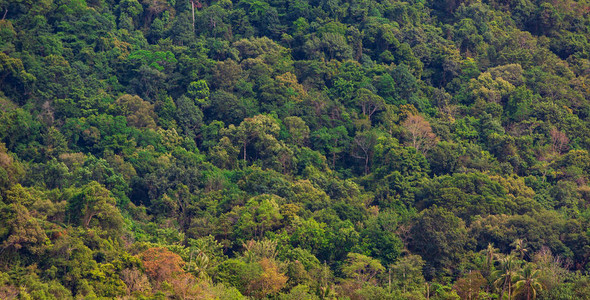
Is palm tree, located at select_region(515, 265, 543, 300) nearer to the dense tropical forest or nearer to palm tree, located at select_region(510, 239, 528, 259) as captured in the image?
the dense tropical forest

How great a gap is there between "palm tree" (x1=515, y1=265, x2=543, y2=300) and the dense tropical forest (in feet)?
0.33

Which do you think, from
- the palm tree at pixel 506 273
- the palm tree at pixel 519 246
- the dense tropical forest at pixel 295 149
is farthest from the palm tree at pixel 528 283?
the palm tree at pixel 519 246

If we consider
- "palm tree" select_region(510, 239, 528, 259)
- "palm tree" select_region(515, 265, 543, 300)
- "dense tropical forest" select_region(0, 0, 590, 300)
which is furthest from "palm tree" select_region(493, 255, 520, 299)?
"palm tree" select_region(510, 239, 528, 259)

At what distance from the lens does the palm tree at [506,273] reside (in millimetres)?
38156

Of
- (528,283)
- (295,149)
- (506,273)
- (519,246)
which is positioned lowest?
(295,149)

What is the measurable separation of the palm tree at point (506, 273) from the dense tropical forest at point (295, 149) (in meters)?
0.10

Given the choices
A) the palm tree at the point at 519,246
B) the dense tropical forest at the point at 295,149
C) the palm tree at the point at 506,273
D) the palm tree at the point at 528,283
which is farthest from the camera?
the palm tree at the point at 519,246

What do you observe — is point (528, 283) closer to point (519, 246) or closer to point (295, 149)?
point (519, 246)

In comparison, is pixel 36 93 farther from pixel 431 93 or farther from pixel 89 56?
pixel 431 93

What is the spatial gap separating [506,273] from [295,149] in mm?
19125

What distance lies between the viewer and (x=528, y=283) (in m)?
37.7

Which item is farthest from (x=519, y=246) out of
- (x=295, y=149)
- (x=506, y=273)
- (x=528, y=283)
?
(x=295, y=149)

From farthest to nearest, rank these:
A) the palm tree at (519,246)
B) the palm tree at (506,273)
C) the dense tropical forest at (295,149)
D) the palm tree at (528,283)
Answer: the palm tree at (519,246)
the dense tropical forest at (295,149)
the palm tree at (506,273)
the palm tree at (528,283)

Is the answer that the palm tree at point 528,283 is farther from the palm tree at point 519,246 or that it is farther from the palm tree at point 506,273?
the palm tree at point 519,246
